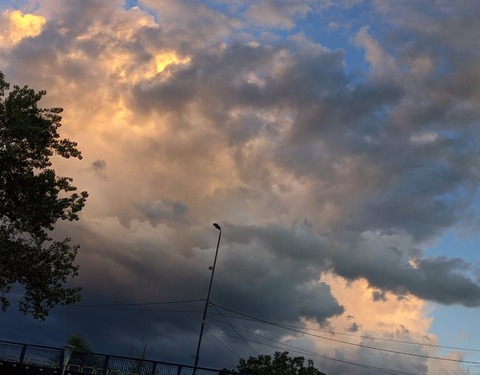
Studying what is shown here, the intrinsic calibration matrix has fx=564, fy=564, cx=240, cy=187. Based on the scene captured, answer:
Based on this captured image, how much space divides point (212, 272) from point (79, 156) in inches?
807

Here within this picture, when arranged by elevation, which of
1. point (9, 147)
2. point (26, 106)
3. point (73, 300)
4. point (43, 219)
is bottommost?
point (73, 300)

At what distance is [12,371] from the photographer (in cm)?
4744

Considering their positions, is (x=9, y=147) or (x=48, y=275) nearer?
(x=9, y=147)

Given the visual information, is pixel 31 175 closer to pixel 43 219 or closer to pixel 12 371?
pixel 43 219

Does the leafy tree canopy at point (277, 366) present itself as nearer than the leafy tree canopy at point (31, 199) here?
No

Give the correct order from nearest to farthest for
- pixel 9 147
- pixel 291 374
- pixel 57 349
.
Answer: pixel 9 147, pixel 57 349, pixel 291 374

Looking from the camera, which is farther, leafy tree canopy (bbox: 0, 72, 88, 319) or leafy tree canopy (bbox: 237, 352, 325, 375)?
leafy tree canopy (bbox: 237, 352, 325, 375)

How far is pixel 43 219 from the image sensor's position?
3900 centimetres

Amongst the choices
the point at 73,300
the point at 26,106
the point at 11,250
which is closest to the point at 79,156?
the point at 26,106

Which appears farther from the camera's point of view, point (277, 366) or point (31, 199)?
point (277, 366)

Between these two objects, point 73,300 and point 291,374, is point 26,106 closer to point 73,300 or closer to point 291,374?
point 73,300

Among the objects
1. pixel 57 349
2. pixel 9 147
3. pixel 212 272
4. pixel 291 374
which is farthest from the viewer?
pixel 291 374

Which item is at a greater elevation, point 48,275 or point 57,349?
point 48,275

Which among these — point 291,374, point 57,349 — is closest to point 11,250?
point 57,349
